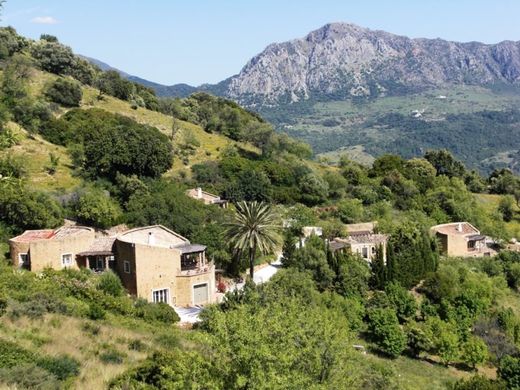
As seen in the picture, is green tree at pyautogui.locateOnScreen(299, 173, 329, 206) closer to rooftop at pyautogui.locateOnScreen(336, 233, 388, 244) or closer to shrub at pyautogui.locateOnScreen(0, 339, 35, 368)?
rooftop at pyautogui.locateOnScreen(336, 233, 388, 244)

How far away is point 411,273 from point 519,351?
10.2 metres

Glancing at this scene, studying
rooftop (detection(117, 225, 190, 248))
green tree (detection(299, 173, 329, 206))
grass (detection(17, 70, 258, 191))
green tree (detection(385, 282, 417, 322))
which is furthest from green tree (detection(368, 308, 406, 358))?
grass (detection(17, 70, 258, 191))

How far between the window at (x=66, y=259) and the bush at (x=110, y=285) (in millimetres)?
3664

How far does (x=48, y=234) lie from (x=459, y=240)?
38843 mm

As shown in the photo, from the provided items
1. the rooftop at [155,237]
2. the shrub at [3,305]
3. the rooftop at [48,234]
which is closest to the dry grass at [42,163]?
the rooftop at [48,234]

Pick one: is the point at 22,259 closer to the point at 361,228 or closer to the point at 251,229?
the point at 251,229

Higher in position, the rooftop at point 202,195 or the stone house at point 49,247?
the rooftop at point 202,195

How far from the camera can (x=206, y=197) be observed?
56812 millimetres

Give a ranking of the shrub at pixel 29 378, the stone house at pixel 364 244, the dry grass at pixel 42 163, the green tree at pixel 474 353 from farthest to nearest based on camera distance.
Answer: the dry grass at pixel 42 163 → the stone house at pixel 364 244 → the green tree at pixel 474 353 → the shrub at pixel 29 378

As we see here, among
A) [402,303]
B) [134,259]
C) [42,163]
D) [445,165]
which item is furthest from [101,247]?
[445,165]

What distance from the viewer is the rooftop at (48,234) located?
37031 millimetres

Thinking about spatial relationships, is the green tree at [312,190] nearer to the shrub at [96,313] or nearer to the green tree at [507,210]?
the green tree at [507,210]

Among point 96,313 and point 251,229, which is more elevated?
point 251,229

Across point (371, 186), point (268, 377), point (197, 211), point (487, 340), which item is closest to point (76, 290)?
point (197, 211)
